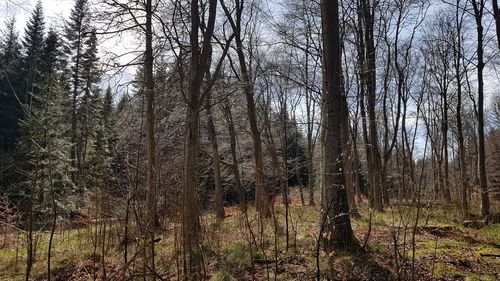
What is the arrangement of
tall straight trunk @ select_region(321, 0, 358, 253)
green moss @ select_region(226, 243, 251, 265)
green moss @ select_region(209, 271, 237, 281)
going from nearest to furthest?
green moss @ select_region(209, 271, 237, 281) → green moss @ select_region(226, 243, 251, 265) → tall straight trunk @ select_region(321, 0, 358, 253)

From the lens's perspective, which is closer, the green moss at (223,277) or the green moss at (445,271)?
the green moss at (223,277)

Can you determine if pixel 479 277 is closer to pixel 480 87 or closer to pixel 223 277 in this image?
pixel 223 277

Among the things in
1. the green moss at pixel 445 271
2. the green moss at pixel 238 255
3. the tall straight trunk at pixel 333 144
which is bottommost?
the green moss at pixel 445 271

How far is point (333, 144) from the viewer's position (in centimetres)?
550

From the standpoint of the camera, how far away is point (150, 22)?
6.56 metres

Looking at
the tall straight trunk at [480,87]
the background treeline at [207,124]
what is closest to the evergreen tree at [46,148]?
the background treeline at [207,124]

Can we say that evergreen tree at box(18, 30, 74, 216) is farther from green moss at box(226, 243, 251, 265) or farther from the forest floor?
green moss at box(226, 243, 251, 265)

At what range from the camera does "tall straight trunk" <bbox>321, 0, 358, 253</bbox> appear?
5398mm

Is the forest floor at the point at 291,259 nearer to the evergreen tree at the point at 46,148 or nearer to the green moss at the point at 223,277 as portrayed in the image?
the green moss at the point at 223,277

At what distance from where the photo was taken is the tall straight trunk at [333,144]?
5398mm

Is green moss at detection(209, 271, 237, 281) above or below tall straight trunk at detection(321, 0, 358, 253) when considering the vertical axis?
below

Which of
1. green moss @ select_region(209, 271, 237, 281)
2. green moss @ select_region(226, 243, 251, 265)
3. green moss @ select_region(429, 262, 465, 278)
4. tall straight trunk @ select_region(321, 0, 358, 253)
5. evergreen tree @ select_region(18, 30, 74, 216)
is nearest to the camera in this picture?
evergreen tree @ select_region(18, 30, 74, 216)

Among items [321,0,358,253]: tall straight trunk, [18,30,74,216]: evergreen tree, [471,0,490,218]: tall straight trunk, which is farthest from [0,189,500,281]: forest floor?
[471,0,490,218]: tall straight trunk

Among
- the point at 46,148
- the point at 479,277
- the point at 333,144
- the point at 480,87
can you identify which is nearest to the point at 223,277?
the point at 333,144
